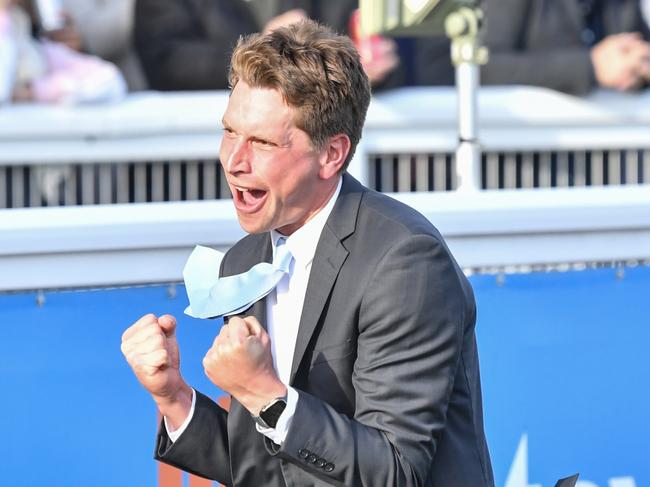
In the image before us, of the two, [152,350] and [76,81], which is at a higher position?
[76,81]

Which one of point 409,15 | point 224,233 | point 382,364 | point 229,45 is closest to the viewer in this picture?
point 382,364

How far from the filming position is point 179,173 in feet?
12.0

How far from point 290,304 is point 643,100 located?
2.49 m

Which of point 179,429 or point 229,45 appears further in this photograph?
point 229,45

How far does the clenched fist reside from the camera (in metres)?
1.84

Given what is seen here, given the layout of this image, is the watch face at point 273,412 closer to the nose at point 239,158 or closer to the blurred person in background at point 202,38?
the nose at point 239,158

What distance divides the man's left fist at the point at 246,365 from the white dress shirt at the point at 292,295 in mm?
173

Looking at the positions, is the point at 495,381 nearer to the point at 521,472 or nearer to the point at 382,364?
the point at 521,472

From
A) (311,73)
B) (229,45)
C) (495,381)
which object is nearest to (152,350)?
(311,73)

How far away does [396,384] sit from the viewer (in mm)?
1750

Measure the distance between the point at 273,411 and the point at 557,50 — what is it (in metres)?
2.65

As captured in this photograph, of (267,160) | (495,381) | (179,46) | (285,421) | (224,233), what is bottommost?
(495,381)

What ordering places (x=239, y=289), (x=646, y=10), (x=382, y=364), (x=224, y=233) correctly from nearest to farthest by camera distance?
(x=382, y=364), (x=239, y=289), (x=224, y=233), (x=646, y=10)

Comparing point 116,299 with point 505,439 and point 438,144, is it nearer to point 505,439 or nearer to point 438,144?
point 505,439
